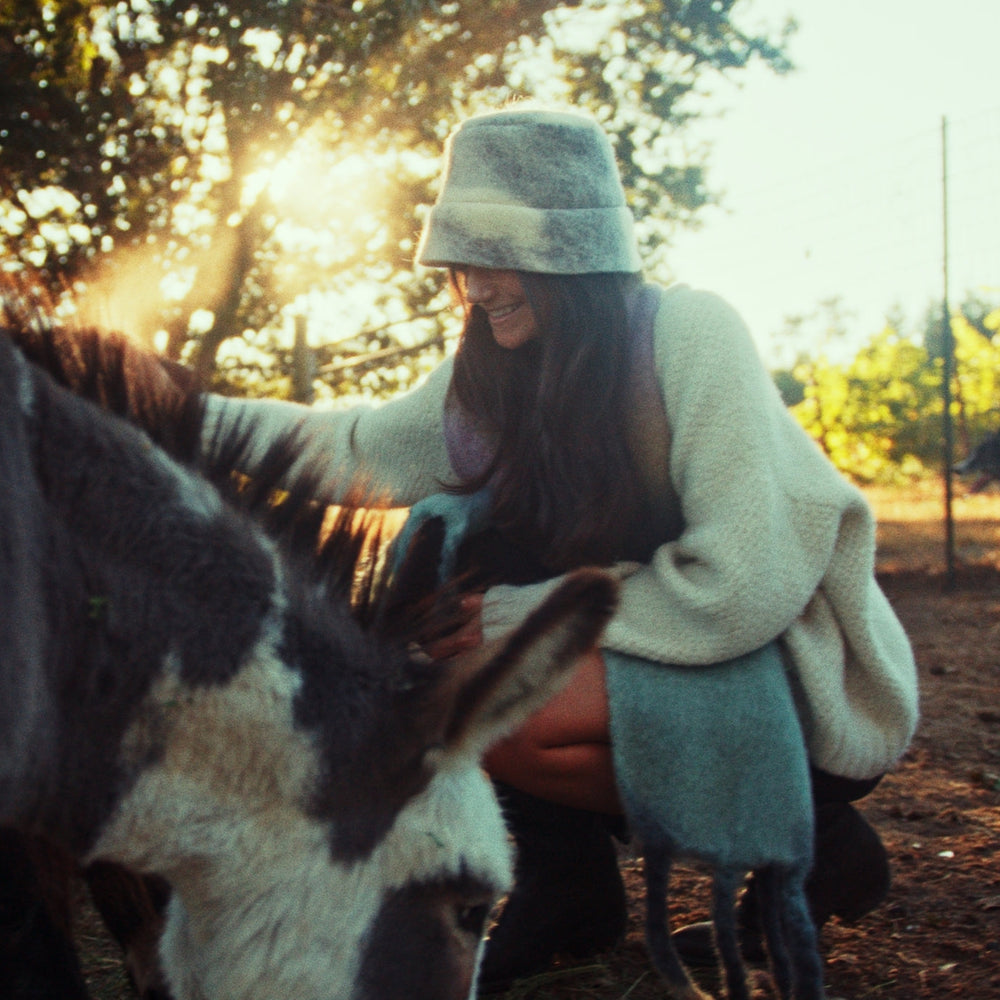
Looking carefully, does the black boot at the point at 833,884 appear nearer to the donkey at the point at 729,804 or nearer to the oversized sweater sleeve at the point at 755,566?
the oversized sweater sleeve at the point at 755,566

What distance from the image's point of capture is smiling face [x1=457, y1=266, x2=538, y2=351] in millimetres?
Result: 2162

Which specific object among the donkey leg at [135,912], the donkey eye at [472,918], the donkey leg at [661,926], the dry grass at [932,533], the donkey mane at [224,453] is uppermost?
the donkey mane at [224,453]

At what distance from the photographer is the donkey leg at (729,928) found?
6.02 feet

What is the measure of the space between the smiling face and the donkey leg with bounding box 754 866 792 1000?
1.16 meters

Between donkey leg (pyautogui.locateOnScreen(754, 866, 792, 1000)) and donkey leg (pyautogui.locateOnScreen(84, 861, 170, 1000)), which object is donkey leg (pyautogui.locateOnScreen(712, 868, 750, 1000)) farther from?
donkey leg (pyautogui.locateOnScreen(84, 861, 170, 1000))

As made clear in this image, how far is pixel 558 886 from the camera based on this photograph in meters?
2.38

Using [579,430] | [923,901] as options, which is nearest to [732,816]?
[579,430]

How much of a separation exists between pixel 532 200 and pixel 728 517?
28.7 inches

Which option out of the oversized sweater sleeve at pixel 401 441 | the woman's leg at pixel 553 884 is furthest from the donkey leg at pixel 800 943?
the oversized sweater sleeve at pixel 401 441

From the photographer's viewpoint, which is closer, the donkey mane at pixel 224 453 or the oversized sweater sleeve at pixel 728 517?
the donkey mane at pixel 224 453

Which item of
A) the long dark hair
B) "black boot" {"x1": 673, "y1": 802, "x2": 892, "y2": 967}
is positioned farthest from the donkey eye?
"black boot" {"x1": 673, "y1": 802, "x2": 892, "y2": 967}

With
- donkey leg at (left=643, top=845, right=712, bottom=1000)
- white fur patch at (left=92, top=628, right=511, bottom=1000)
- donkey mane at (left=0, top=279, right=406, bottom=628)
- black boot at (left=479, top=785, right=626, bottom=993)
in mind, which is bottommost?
black boot at (left=479, top=785, right=626, bottom=993)

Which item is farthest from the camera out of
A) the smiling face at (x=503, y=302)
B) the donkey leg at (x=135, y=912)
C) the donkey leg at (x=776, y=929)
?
the smiling face at (x=503, y=302)

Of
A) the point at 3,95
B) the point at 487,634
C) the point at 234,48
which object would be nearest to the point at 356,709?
the point at 487,634
